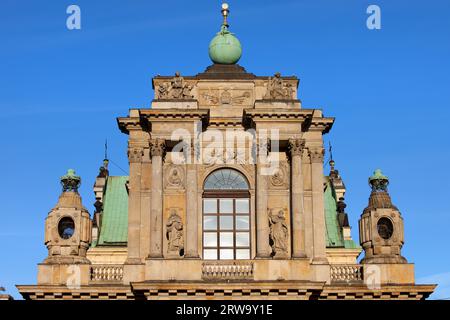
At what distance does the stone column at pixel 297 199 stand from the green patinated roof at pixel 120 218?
29.2 feet

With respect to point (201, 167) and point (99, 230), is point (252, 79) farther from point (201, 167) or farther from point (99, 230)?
point (99, 230)

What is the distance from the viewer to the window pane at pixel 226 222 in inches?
1724

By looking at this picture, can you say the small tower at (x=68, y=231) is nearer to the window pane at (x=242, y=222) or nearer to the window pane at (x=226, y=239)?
the window pane at (x=226, y=239)

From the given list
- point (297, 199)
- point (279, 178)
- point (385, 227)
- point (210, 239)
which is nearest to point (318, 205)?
point (297, 199)

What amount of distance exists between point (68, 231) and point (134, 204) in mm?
2925

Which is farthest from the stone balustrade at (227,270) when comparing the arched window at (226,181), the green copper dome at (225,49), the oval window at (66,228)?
the green copper dome at (225,49)

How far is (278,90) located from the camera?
→ 1752 inches

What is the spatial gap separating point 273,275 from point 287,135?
6.10 m

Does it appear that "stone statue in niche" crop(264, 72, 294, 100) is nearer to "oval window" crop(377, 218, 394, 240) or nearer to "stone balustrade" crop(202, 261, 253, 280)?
"oval window" crop(377, 218, 394, 240)

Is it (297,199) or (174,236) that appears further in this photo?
(297,199)

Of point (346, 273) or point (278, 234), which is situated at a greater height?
point (278, 234)

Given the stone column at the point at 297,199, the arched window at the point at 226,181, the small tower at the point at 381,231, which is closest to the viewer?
the stone column at the point at 297,199

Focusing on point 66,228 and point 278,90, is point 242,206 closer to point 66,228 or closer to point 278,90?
point 278,90
